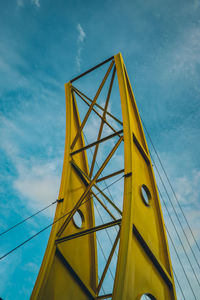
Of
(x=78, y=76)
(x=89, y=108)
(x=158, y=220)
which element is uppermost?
(x=78, y=76)

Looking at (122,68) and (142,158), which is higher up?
(122,68)

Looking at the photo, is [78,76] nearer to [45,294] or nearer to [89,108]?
[89,108]

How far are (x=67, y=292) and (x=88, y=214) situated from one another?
4.09 meters

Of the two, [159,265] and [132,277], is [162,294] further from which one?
[132,277]

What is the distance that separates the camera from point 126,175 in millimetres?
10594

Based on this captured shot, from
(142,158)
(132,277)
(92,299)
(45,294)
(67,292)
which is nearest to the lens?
(132,277)

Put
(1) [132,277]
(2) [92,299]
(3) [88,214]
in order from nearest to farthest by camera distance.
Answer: (1) [132,277] → (2) [92,299] → (3) [88,214]

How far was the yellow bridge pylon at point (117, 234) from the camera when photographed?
9320 mm

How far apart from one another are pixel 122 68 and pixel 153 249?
834cm

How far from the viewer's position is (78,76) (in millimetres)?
16781

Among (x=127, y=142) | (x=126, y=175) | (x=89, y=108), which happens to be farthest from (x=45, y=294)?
(x=89, y=108)

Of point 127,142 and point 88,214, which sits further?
point 88,214

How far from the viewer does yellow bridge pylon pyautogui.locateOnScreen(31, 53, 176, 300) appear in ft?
30.6

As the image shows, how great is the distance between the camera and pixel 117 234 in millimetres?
12609
